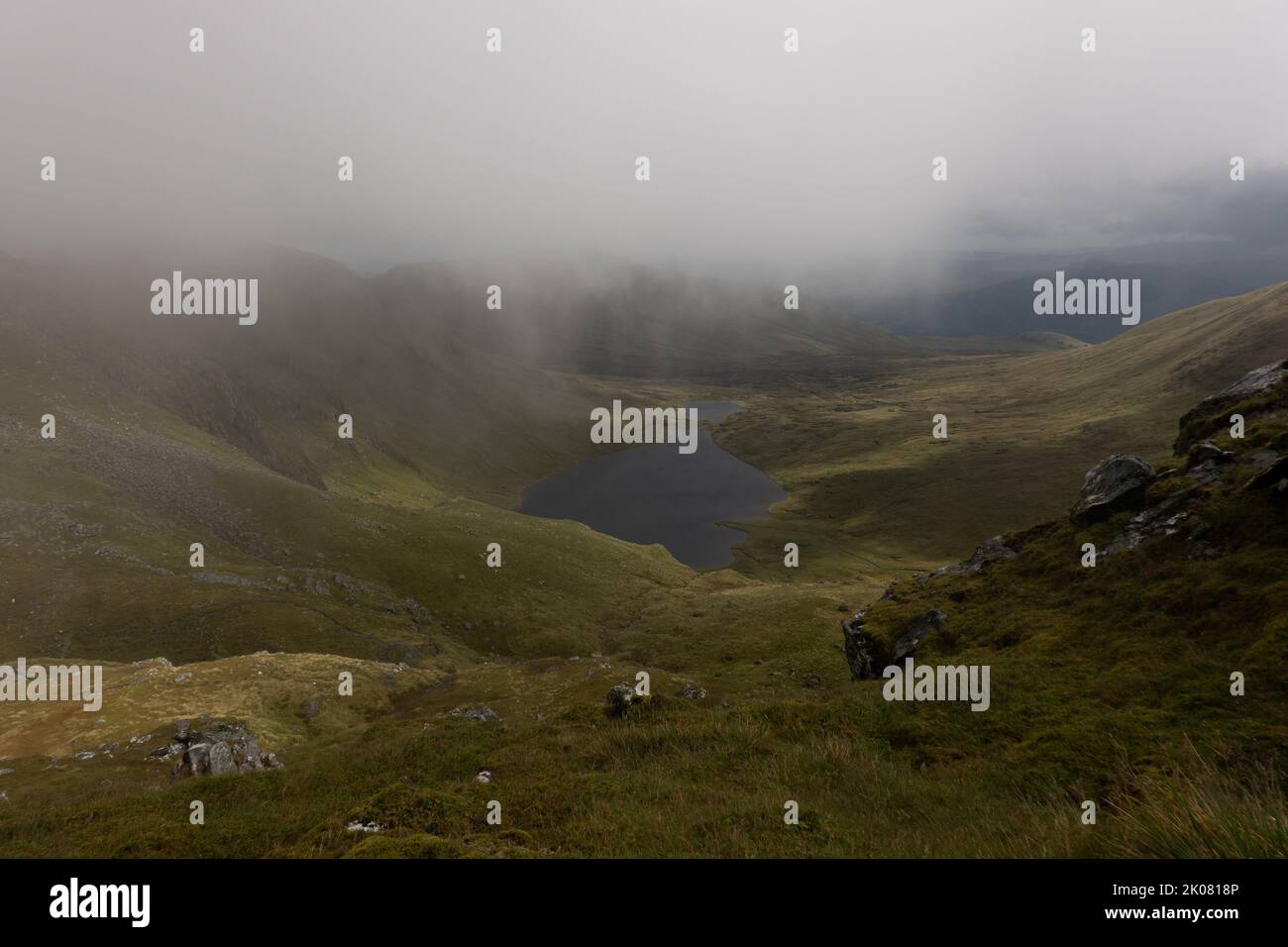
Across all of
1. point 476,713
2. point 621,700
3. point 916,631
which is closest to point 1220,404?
point 916,631

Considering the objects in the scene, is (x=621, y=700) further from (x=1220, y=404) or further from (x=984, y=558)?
(x=1220, y=404)

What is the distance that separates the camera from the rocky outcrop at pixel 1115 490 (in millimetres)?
30344

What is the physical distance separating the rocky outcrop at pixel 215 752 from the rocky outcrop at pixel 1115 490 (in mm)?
42339

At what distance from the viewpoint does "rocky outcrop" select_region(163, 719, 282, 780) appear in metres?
29.2

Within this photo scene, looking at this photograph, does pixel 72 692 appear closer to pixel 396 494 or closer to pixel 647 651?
pixel 647 651

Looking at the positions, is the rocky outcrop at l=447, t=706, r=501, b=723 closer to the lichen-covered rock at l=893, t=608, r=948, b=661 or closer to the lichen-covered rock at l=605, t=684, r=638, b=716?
the lichen-covered rock at l=605, t=684, r=638, b=716

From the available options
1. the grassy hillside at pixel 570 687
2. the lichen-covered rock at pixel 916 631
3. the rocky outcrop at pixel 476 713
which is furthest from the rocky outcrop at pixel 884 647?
the rocky outcrop at pixel 476 713

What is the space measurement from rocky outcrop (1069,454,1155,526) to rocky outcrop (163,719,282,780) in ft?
139

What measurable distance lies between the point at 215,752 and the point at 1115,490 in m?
49.6

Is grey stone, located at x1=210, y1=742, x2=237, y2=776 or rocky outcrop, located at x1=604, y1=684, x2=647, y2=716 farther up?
rocky outcrop, located at x1=604, y1=684, x2=647, y2=716

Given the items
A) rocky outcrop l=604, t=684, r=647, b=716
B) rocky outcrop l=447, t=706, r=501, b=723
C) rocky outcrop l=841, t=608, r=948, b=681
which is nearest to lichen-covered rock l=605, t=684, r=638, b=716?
rocky outcrop l=604, t=684, r=647, b=716
